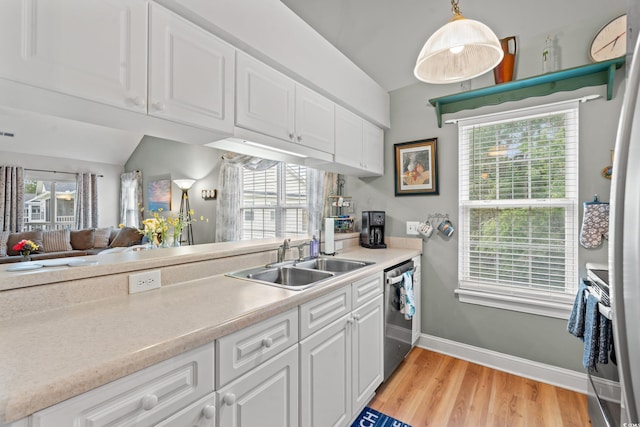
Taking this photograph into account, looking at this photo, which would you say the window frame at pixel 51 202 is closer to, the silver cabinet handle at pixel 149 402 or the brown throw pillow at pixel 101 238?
the brown throw pillow at pixel 101 238

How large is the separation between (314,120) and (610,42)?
6.40 ft

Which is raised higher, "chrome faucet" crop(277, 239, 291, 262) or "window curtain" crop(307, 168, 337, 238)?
"window curtain" crop(307, 168, 337, 238)

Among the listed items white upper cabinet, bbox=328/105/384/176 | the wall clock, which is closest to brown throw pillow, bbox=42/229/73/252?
white upper cabinet, bbox=328/105/384/176

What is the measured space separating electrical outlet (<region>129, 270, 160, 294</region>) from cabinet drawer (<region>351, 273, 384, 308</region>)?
1011 millimetres

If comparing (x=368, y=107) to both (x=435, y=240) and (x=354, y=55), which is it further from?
(x=435, y=240)

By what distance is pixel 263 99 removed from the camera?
163 centimetres

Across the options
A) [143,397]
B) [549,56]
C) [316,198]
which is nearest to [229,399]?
[143,397]

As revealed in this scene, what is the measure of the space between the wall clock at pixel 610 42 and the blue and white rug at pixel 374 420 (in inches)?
104

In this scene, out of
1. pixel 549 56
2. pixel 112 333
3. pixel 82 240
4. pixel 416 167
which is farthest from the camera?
pixel 82 240

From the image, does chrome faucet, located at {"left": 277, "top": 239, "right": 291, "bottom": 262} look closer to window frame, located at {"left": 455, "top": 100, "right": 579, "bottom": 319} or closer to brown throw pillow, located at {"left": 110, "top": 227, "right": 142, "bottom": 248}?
window frame, located at {"left": 455, "top": 100, "right": 579, "bottom": 319}

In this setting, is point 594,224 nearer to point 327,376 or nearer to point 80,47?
point 327,376

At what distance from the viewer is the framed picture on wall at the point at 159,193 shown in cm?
577

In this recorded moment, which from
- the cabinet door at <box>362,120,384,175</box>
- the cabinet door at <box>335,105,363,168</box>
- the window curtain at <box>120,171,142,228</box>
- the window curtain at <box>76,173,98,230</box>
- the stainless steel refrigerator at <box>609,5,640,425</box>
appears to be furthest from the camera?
the window curtain at <box>120,171,142,228</box>

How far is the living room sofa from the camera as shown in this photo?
4633 mm
